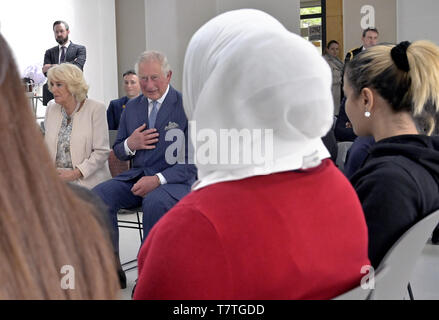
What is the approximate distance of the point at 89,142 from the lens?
3822mm

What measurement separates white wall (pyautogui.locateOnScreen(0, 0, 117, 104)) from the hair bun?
7.19m

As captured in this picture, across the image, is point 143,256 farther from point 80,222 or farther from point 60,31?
point 60,31

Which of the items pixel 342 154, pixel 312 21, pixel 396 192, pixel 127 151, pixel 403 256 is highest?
pixel 312 21

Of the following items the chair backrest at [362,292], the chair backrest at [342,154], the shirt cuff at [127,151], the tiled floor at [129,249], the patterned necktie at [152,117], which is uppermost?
the patterned necktie at [152,117]

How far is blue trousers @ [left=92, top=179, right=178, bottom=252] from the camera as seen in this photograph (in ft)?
10.7

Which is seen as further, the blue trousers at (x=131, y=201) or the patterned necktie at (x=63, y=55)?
the patterned necktie at (x=63, y=55)

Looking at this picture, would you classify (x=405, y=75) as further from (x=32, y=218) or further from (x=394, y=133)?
(x=32, y=218)

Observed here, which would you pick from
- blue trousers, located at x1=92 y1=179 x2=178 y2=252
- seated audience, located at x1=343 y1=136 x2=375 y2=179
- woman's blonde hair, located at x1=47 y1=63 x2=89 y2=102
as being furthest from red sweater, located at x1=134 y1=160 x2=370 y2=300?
woman's blonde hair, located at x1=47 y1=63 x2=89 y2=102

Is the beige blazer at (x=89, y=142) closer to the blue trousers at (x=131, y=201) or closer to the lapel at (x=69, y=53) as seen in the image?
the blue trousers at (x=131, y=201)

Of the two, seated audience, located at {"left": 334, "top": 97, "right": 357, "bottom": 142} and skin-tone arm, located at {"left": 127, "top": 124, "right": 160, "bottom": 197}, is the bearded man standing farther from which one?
skin-tone arm, located at {"left": 127, "top": 124, "right": 160, "bottom": 197}

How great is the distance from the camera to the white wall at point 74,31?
27.9 ft

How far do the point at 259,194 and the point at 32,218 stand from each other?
504mm

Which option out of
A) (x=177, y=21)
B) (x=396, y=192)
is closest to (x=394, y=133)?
(x=396, y=192)

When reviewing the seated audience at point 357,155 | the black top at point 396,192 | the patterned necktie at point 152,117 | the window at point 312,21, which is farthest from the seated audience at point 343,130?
the window at point 312,21
